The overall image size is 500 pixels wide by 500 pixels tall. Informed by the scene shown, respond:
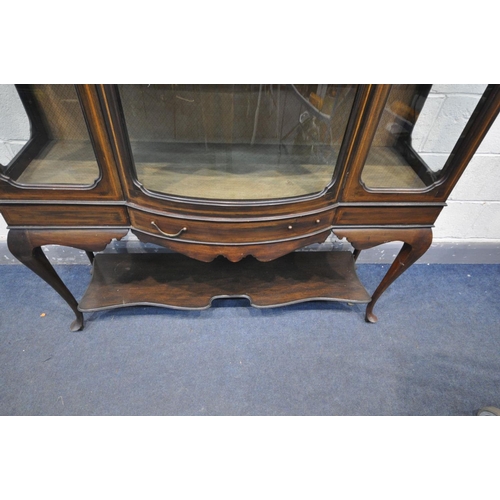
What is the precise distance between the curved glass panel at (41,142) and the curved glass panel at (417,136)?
1.98 ft

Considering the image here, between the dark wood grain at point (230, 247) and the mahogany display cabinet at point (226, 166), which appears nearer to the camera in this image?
the mahogany display cabinet at point (226, 166)

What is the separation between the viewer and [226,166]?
0.73 m

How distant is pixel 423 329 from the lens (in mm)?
1139

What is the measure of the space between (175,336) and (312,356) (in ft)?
1.46

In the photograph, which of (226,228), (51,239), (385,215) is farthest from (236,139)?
(51,239)

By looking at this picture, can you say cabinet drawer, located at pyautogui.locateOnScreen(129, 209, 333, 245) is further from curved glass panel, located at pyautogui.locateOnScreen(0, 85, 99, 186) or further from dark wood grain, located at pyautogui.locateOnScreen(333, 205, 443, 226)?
curved glass panel, located at pyautogui.locateOnScreen(0, 85, 99, 186)

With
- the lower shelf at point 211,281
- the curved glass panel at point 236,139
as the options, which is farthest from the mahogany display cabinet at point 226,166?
the lower shelf at point 211,281

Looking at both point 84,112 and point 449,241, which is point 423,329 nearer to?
point 449,241

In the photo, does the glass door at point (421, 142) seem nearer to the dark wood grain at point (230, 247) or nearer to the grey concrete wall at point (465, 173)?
the grey concrete wall at point (465, 173)

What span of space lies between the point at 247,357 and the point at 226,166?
23.9 inches

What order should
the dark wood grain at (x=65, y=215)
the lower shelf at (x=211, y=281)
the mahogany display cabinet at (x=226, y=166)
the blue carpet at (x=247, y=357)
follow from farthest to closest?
the lower shelf at (x=211, y=281)
the blue carpet at (x=247, y=357)
the dark wood grain at (x=65, y=215)
the mahogany display cabinet at (x=226, y=166)

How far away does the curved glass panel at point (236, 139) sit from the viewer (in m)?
0.63

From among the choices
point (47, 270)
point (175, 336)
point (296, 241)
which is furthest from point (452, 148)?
point (47, 270)

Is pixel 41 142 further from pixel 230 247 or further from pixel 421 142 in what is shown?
pixel 421 142
